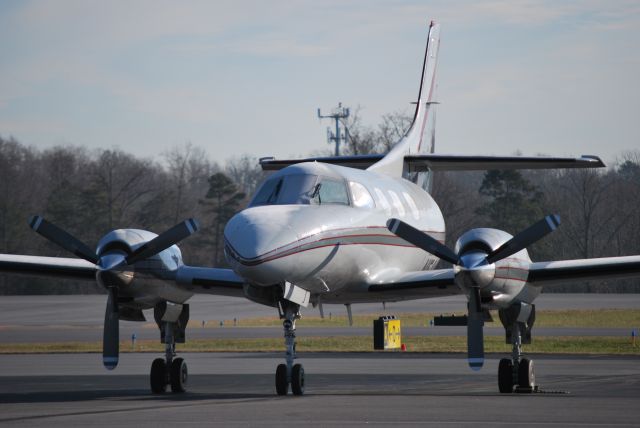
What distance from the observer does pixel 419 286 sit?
18016mm

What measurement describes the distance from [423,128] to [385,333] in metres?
6.68

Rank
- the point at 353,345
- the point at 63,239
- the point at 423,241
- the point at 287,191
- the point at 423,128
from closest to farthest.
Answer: the point at 423,241 → the point at 287,191 → the point at 63,239 → the point at 423,128 → the point at 353,345

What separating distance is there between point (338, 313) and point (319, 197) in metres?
33.6

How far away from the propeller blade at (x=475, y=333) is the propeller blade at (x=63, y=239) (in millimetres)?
6382

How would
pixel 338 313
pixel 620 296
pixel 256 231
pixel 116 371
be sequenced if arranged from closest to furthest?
pixel 256 231, pixel 116 371, pixel 338 313, pixel 620 296

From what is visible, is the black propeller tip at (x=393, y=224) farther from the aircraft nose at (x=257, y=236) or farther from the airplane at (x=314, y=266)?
the aircraft nose at (x=257, y=236)

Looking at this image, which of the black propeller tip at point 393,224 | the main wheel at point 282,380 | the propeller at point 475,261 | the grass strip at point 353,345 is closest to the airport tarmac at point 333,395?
the main wheel at point 282,380

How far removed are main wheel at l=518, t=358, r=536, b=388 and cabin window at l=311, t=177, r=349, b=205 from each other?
409 cm

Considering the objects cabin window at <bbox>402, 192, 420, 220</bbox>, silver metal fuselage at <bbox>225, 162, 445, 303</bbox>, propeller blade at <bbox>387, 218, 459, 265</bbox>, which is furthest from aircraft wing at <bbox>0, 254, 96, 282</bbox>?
cabin window at <bbox>402, 192, 420, 220</bbox>

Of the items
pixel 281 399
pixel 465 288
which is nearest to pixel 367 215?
pixel 465 288

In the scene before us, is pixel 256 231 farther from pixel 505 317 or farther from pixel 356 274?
pixel 505 317

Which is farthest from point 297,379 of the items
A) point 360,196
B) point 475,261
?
point 360,196

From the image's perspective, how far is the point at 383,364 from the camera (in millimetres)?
25281

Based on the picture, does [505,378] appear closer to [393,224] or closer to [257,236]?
[393,224]
